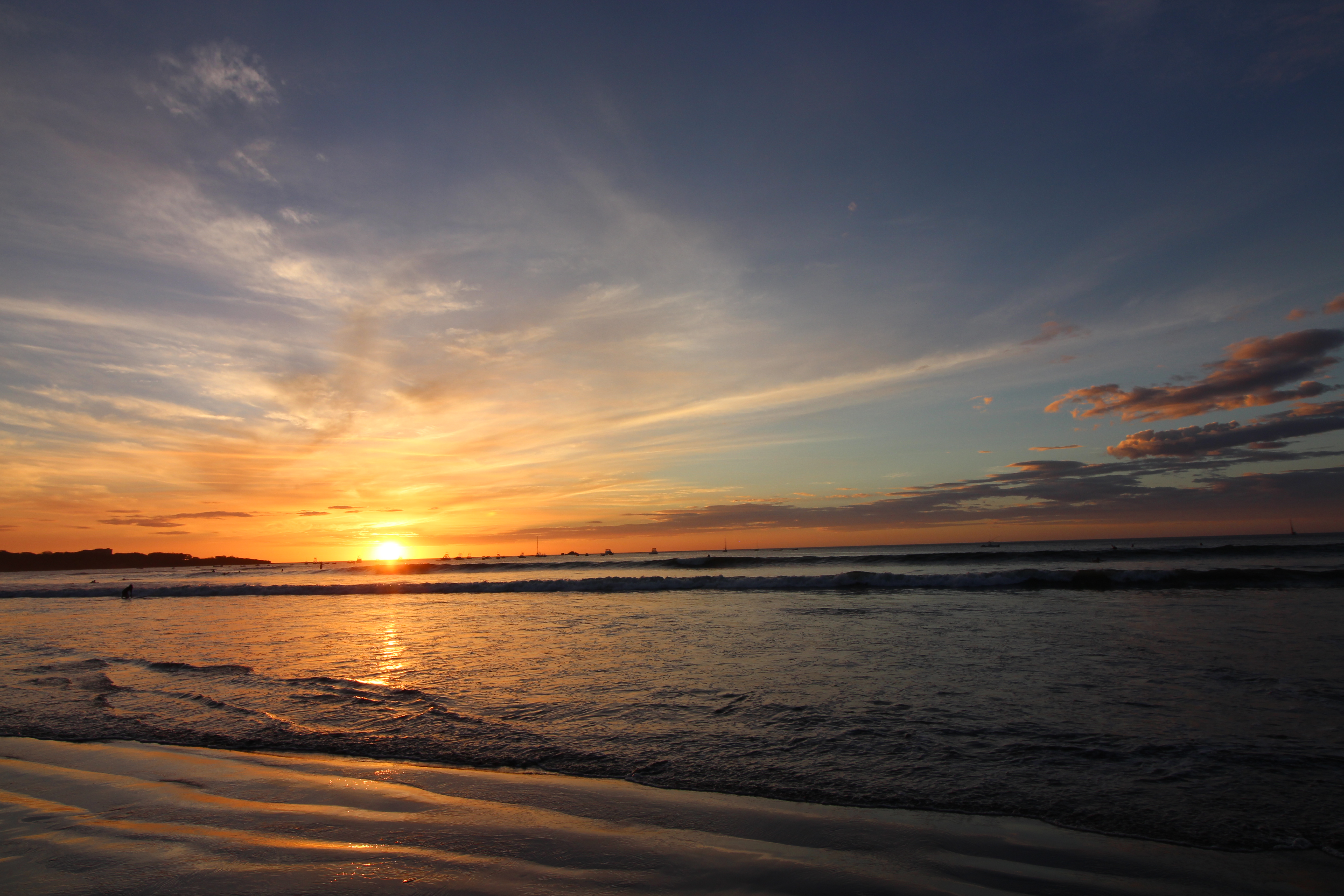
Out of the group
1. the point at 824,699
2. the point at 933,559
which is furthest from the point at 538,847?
the point at 933,559

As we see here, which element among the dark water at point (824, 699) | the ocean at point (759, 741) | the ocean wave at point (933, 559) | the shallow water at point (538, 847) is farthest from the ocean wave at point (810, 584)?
the shallow water at point (538, 847)

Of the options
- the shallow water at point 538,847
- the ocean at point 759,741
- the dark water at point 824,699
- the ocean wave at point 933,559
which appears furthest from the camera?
the ocean wave at point 933,559

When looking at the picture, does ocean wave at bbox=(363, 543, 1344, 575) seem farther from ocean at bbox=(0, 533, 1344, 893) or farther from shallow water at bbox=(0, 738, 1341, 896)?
shallow water at bbox=(0, 738, 1341, 896)

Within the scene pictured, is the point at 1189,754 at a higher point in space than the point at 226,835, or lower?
lower

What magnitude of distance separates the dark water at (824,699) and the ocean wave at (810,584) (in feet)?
19.9

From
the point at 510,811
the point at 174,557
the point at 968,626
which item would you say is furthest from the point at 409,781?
the point at 174,557

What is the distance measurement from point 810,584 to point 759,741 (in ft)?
84.2

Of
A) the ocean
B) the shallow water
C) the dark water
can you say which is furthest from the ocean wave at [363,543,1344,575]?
the shallow water

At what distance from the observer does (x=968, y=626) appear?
45.7 feet

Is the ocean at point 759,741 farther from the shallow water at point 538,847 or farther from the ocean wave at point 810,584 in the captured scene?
the ocean wave at point 810,584

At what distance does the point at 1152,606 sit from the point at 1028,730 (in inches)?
587

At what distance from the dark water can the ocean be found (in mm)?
49

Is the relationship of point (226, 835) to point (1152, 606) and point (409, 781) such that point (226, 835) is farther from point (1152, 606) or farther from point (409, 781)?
point (1152, 606)

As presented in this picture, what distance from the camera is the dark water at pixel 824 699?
16.1 ft
